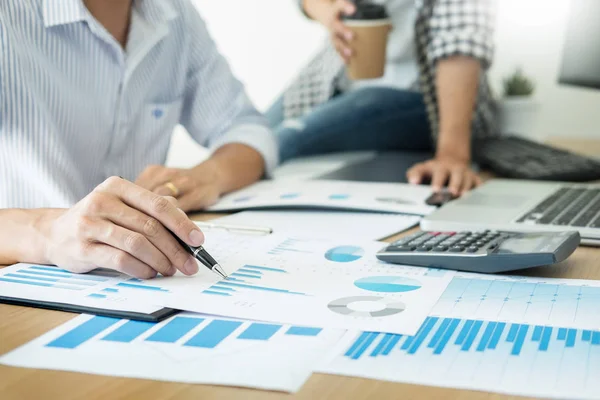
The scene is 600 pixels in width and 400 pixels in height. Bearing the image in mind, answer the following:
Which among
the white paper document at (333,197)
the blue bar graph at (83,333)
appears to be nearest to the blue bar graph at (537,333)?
the blue bar graph at (83,333)

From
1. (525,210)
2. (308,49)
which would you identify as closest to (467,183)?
(525,210)

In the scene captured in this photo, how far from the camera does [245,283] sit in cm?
76

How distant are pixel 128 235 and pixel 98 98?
550mm

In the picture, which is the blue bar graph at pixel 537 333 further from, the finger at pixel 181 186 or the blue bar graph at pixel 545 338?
the finger at pixel 181 186

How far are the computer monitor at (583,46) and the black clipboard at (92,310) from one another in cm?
115

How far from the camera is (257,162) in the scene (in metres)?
1.36

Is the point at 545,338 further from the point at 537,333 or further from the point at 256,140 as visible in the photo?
the point at 256,140

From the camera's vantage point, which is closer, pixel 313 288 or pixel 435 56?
pixel 313 288

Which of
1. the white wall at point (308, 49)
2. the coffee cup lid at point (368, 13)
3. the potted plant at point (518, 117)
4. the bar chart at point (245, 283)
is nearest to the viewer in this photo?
the bar chart at point (245, 283)

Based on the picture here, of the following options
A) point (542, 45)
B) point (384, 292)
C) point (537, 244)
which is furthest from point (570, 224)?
point (542, 45)

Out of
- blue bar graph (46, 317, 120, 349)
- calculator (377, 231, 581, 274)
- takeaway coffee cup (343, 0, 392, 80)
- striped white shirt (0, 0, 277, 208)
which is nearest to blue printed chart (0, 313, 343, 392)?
blue bar graph (46, 317, 120, 349)

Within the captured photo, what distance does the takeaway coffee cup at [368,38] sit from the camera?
135 centimetres

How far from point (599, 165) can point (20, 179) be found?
99cm

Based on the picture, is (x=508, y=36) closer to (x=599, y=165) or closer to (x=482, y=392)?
Result: (x=599, y=165)
